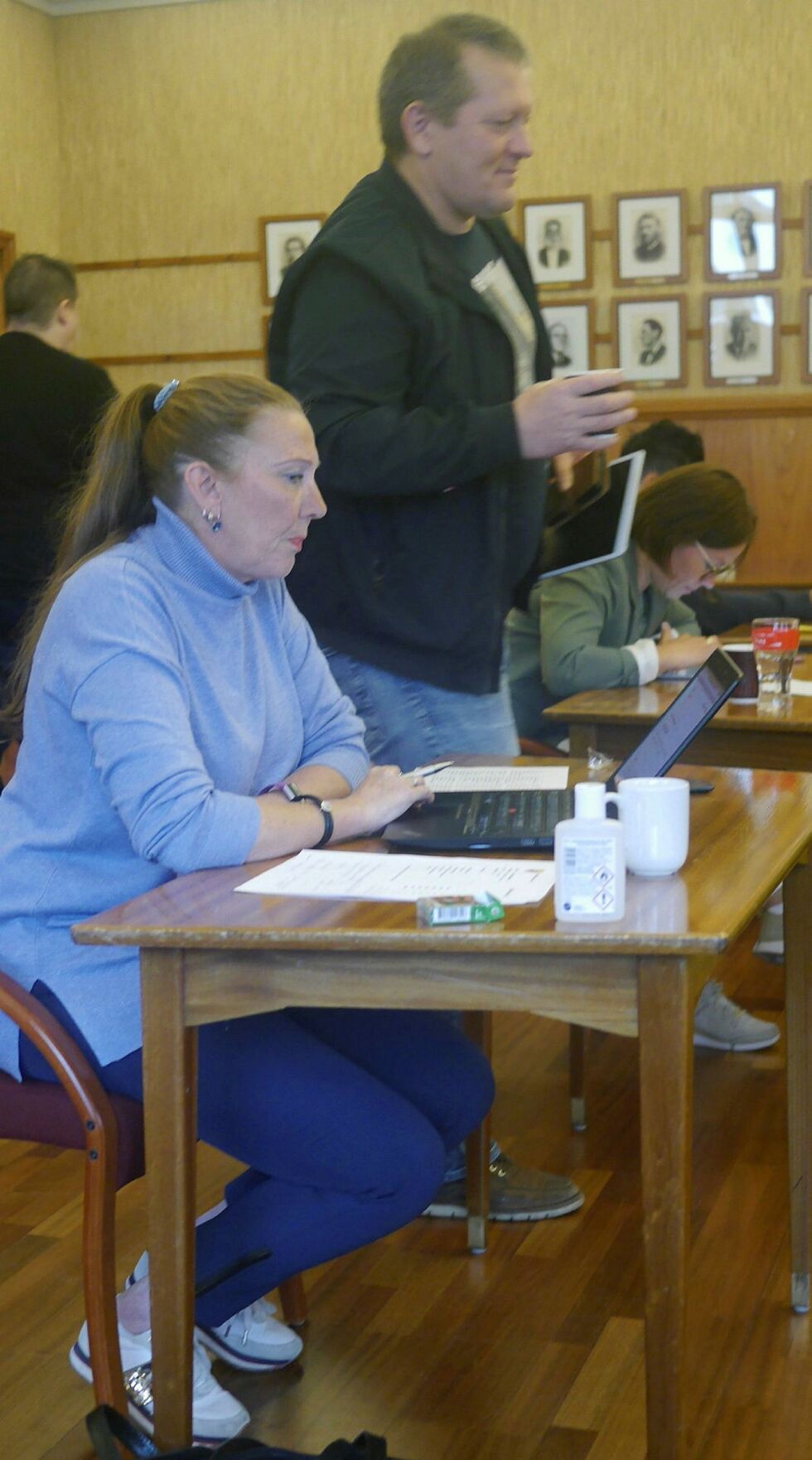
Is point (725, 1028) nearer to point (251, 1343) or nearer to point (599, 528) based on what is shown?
point (599, 528)

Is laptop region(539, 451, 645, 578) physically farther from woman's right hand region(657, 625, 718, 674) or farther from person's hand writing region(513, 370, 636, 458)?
woman's right hand region(657, 625, 718, 674)

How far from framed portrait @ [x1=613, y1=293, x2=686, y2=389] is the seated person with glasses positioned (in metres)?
2.90

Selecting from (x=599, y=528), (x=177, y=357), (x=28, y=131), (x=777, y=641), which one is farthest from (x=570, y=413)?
(x=28, y=131)

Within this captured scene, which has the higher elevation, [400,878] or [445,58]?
[445,58]

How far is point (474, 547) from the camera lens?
2.44 m

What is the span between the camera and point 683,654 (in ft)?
11.2

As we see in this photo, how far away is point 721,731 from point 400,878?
143cm

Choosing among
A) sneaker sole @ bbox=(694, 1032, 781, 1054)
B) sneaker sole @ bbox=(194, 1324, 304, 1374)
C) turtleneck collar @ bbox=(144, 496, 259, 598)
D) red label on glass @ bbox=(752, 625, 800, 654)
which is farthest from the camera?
sneaker sole @ bbox=(694, 1032, 781, 1054)

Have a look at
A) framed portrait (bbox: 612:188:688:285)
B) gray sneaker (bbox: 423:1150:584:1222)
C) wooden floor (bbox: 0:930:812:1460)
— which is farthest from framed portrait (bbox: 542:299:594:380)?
gray sneaker (bbox: 423:1150:584:1222)

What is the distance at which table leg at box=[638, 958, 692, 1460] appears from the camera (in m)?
1.41

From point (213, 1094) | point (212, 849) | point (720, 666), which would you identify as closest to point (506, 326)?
point (720, 666)

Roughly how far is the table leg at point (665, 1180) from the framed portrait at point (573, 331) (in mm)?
5366

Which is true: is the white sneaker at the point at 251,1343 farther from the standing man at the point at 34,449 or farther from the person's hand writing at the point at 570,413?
the standing man at the point at 34,449

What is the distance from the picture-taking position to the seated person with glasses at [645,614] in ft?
10.9
